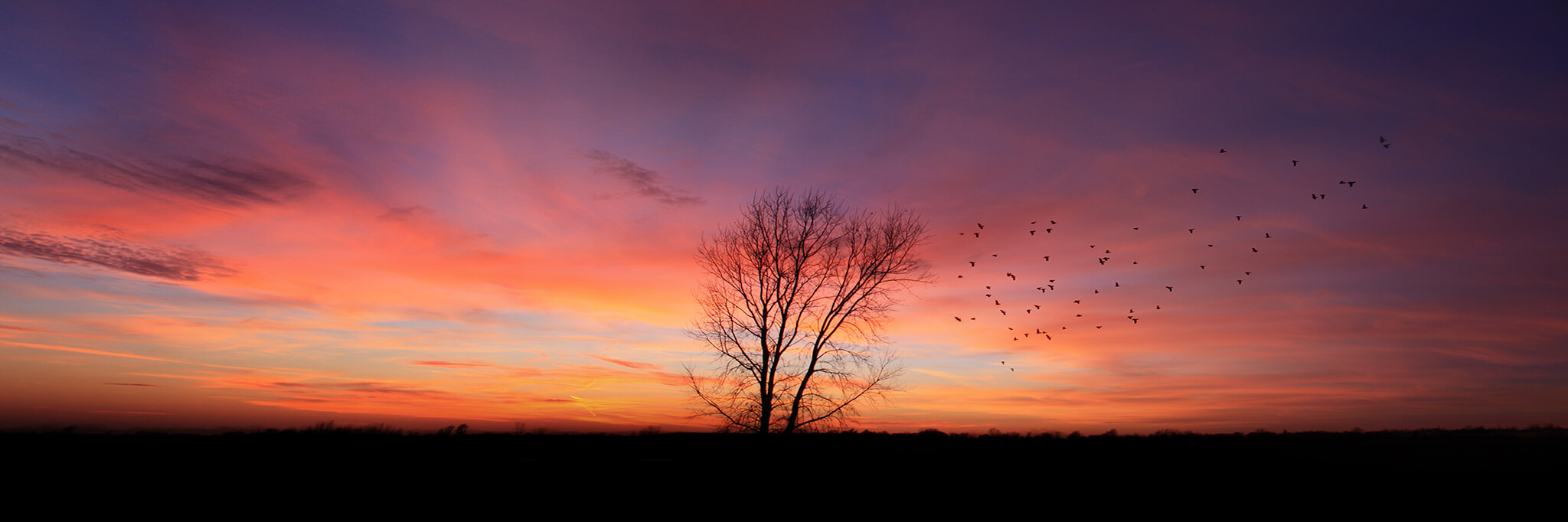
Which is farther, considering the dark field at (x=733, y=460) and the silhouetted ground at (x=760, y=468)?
the dark field at (x=733, y=460)

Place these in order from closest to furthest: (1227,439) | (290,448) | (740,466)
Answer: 1. (740,466)
2. (290,448)
3. (1227,439)

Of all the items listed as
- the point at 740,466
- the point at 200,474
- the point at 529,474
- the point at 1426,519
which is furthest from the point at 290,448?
the point at 1426,519

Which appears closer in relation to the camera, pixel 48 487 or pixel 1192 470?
pixel 48 487

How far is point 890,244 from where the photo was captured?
90.7 feet

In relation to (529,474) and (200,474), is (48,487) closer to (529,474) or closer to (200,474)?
(200,474)

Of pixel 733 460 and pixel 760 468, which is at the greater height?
pixel 733 460

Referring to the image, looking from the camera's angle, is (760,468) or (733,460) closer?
(760,468)

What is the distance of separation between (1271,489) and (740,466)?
889 centimetres

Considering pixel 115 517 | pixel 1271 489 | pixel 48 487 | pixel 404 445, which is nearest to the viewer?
pixel 115 517

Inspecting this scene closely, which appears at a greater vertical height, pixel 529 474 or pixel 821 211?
pixel 821 211

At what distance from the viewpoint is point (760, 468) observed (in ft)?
41.4

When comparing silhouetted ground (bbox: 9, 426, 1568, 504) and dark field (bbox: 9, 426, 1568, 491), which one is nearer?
silhouetted ground (bbox: 9, 426, 1568, 504)

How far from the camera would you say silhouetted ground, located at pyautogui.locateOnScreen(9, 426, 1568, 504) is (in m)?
9.89

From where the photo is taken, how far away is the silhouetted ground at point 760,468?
9891mm
